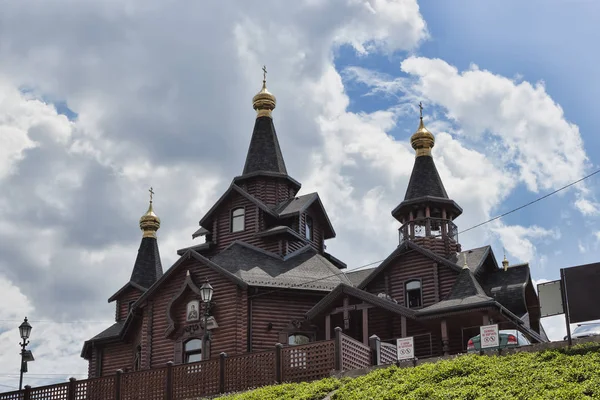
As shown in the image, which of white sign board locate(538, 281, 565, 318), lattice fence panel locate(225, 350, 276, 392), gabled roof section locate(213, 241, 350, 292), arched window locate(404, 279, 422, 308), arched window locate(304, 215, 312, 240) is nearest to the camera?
white sign board locate(538, 281, 565, 318)

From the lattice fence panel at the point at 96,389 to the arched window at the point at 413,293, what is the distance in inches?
503

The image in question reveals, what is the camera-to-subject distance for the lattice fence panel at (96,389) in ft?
93.5

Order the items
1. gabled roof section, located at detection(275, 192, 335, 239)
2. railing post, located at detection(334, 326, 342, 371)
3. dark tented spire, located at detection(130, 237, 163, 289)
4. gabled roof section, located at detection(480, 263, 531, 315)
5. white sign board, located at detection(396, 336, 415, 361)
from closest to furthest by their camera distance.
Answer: white sign board, located at detection(396, 336, 415, 361) → railing post, located at detection(334, 326, 342, 371) → gabled roof section, located at detection(480, 263, 531, 315) → gabled roof section, located at detection(275, 192, 335, 239) → dark tented spire, located at detection(130, 237, 163, 289)

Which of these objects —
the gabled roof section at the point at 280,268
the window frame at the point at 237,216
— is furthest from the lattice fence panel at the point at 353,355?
the window frame at the point at 237,216

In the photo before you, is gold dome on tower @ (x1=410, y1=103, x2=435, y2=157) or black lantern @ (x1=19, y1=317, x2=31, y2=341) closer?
black lantern @ (x1=19, y1=317, x2=31, y2=341)

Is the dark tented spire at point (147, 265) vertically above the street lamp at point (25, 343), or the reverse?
the dark tented spire at point (147, 265)

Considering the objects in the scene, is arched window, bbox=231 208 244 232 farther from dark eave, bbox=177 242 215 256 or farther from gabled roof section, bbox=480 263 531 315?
gabled roof section, bbox=480 263 531 315

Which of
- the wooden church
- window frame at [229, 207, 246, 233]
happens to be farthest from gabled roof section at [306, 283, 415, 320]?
window frame at [229, 207, 246, 233]

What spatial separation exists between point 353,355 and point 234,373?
363cm

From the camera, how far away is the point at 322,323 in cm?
3366

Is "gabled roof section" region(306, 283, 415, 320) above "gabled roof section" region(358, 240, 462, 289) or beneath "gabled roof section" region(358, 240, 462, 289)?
beneath

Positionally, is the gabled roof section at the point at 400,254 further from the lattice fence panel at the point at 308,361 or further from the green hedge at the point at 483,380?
the green hedge at the point at 483,380

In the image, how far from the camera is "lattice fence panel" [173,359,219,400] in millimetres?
26703

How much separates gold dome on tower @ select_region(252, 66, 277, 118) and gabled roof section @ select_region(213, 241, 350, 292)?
7.83m
